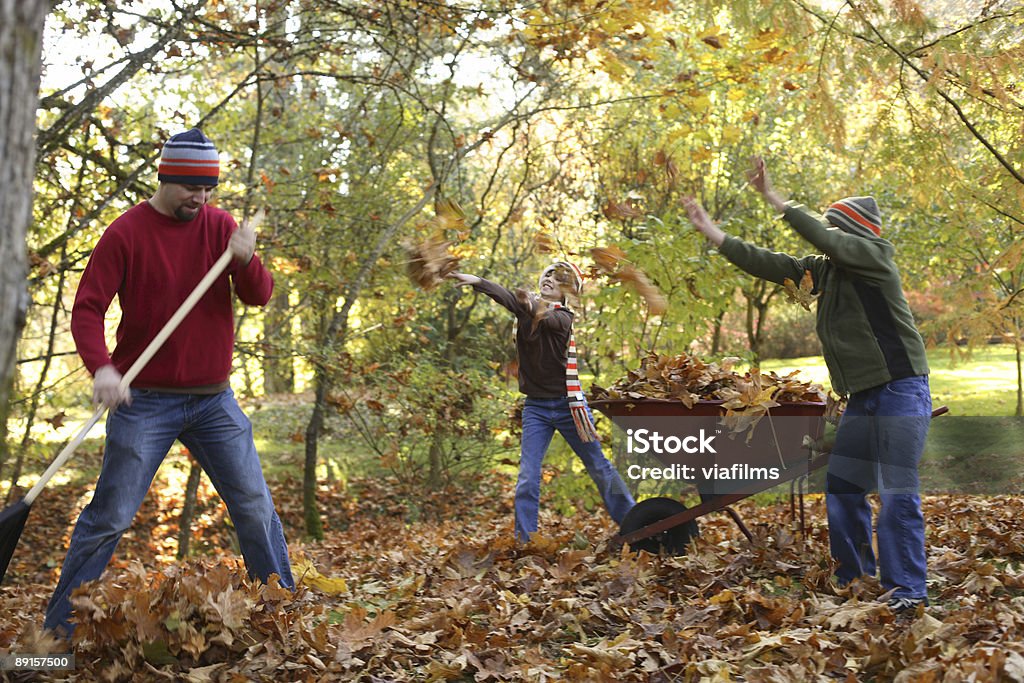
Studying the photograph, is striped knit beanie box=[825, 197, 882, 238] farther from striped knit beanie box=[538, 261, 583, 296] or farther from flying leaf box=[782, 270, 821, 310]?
striped knit beanie box=[538, 261, 583, 296]

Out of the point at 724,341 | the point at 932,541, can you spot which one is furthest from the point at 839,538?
the point at 724,341

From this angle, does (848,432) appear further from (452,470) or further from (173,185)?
(452,470)

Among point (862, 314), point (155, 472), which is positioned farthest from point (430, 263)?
point (862, 314)

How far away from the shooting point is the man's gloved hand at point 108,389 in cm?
364

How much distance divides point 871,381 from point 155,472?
3338 millimetres

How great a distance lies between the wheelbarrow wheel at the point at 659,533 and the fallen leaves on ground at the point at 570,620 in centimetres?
11

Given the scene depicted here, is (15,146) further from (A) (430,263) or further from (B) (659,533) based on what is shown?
(B) (659,533)

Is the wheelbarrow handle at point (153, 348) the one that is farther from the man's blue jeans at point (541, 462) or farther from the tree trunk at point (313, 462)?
the tree trunk at point (313, 462)

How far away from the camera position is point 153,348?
387 cm

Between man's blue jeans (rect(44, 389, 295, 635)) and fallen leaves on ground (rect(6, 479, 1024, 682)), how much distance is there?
0.45 feet

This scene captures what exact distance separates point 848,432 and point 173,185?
11.3 feet

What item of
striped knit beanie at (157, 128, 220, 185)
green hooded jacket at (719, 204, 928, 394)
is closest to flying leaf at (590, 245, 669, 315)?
green hooded jacket at (719, 204, 928, 394)

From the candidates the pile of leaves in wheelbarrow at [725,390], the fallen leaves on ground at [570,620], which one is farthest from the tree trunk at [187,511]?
the pile of leaves in wheelbarrow at [725,390]

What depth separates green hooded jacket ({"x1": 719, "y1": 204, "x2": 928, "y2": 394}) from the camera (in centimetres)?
468
